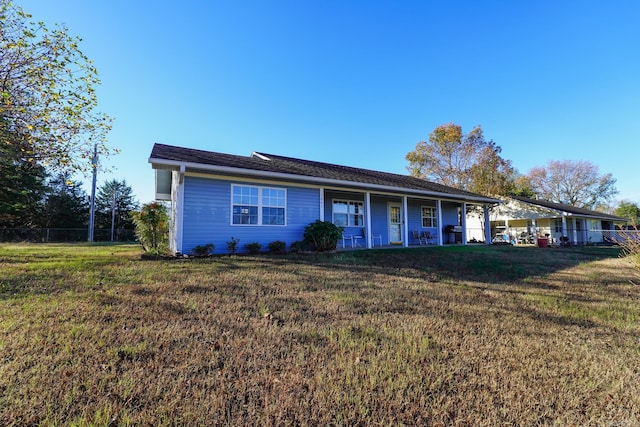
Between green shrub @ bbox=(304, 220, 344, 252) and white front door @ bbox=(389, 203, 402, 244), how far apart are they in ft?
16.6

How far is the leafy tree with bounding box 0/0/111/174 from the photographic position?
24.6ft

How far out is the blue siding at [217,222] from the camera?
888 centimetres

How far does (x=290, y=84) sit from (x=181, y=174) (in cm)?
913

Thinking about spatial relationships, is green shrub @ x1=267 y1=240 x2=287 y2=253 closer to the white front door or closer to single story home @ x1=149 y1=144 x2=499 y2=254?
single story home @ x1=149 y1=144 x2=499 y2=254

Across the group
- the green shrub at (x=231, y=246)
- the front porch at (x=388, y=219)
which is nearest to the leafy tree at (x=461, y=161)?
the front porch at (x=388, y=219)

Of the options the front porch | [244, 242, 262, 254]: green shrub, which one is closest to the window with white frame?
the front porch

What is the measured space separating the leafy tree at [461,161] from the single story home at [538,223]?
3377mm

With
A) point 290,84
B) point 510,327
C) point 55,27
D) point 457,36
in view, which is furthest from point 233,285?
point 457,36

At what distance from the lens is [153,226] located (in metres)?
9.66

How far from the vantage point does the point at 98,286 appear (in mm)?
5020

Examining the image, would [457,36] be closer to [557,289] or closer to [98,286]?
[557,289]

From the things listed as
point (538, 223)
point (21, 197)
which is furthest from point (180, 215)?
point (538, 223)

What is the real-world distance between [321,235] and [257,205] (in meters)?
2.55

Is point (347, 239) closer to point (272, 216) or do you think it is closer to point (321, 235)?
point (321, 235)
